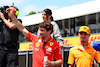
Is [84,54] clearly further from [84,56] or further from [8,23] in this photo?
[8,23]

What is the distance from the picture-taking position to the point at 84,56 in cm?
421

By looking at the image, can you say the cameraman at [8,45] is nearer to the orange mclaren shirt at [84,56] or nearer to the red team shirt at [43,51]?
the red team shirt at [43,51]

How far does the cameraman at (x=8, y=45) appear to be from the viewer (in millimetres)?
4277

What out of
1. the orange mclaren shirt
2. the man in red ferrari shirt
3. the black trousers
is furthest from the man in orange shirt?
the black trousers

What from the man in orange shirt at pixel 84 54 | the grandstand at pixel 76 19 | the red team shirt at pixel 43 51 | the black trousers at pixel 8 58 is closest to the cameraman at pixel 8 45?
the black trousers at pixel 8 58

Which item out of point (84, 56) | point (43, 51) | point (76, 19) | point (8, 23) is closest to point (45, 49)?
point (43, 51)

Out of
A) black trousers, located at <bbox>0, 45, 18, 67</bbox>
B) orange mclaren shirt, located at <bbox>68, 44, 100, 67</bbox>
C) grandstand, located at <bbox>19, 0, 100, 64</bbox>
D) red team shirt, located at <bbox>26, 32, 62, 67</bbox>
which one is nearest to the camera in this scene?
red team shirt, located at <bbox>26, 32, 62, 67</bbox>

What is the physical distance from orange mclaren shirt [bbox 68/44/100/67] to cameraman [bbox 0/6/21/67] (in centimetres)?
119

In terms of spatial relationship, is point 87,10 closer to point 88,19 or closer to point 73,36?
point 88,19

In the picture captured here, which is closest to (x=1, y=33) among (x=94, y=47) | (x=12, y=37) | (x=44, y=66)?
(x=12, y=37)

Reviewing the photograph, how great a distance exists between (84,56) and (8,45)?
157cm

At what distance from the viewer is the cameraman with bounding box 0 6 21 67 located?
4.28m

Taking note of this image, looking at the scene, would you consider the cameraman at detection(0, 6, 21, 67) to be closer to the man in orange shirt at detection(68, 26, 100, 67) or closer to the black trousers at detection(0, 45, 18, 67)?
the black trousers at detection(0, 45, 18, 67)

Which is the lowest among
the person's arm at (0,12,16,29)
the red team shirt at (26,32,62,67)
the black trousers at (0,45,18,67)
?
the black trousers at (0,45,18,67)
